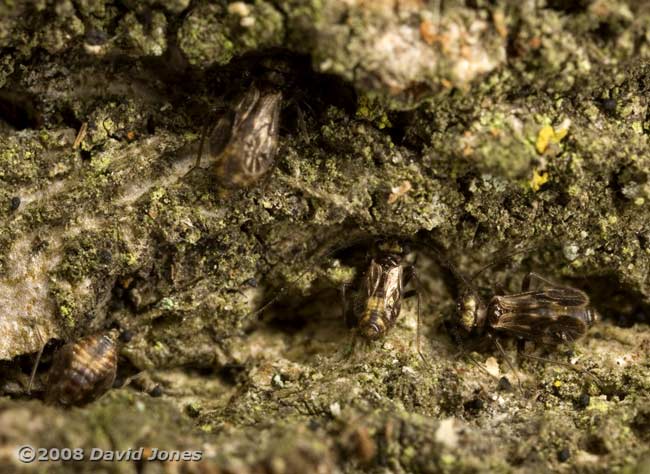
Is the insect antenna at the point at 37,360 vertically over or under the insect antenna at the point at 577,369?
under

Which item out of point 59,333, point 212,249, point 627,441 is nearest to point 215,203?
point 212,249

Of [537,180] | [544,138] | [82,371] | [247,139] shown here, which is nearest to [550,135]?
[544,138]

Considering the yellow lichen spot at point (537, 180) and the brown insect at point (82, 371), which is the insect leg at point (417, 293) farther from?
the brown insect at point (82, 371)

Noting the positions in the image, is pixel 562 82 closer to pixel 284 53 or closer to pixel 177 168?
pixel 284 53

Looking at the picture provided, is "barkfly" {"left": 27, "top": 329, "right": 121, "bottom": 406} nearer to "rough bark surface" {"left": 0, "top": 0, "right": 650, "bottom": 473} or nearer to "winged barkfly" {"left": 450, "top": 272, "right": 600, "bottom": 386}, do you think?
"rough bark surface" {"left": 0, "top": 0, "right": 650, "bottom": 473}

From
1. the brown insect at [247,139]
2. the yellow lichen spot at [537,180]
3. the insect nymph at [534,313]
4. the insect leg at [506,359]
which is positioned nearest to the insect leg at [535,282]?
the insect nymph at [534,313]

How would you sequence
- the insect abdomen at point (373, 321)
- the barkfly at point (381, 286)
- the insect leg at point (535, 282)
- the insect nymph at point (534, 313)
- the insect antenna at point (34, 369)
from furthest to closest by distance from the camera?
the insect leg at point (535, 282) → the insect nymph at point (534, 313) → the barkfly at point (381, 286) → the insect abdomen at point (373, 321) → the insect antenna at point (34, 369)
